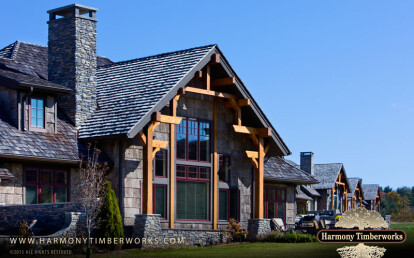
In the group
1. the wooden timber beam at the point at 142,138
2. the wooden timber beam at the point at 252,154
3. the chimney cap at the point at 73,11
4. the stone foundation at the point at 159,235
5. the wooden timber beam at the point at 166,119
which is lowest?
the stone foundation at the point at 159,235

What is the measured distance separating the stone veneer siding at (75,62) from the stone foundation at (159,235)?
5316 mm

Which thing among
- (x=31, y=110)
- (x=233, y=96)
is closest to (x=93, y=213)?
(x=31, y=110)

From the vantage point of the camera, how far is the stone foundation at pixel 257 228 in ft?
110

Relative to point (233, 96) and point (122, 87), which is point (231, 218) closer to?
point (233, 96)

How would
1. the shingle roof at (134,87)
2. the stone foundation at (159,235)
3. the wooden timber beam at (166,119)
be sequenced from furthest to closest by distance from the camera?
1. the shingle roof at (134,87)
2. the wooden timber beam at (166,119)
3. the stone foundation at (159,235)

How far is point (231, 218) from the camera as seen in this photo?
33.9m

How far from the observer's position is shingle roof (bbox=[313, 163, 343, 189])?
238ft

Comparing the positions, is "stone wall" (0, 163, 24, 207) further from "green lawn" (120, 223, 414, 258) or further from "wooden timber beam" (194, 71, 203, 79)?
"wooden timber beam" (194, 71, 203, 79)

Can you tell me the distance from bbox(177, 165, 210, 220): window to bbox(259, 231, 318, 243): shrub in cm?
287

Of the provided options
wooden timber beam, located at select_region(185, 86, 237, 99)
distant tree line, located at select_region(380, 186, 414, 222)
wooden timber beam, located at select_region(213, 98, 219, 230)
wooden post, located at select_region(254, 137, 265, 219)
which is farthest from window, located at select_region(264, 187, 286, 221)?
distant tree line, located at select_region(380, 186, 414, 222)

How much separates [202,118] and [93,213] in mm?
8713

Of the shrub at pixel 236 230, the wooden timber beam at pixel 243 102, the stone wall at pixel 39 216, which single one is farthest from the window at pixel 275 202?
the stone wall at pixel 39 216

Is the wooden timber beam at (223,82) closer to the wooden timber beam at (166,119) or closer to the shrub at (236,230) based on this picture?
the wooden timber beam at (166,119)

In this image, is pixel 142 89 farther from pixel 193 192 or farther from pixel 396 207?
pixel 396 207
